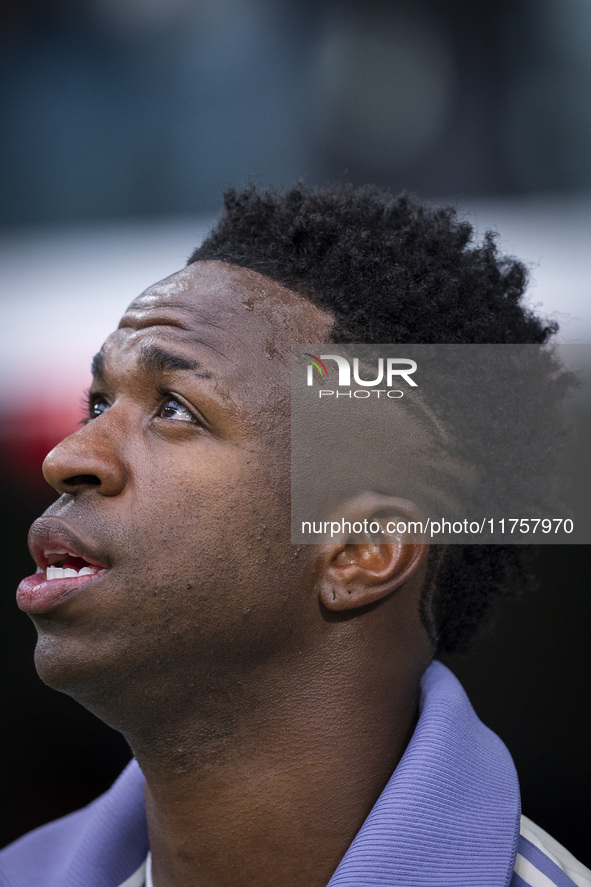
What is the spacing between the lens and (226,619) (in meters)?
1.44

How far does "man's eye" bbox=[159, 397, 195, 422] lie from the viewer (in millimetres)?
1528

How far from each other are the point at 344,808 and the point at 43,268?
2.43m

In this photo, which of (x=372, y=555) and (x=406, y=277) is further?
(x=406, y=277)

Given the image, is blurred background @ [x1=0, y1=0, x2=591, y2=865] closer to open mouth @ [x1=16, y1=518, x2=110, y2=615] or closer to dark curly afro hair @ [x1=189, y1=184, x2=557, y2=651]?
dark curly afro hair @ [x1=189, y1=184, x2=557, y2=651]

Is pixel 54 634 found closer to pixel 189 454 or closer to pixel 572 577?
pixel 189 454

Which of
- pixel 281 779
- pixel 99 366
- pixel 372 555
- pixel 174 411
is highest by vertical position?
pixel 99 366

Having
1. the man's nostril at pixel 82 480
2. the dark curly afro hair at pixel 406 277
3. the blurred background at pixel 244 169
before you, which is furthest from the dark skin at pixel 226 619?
the blurred background at pixel 244 169

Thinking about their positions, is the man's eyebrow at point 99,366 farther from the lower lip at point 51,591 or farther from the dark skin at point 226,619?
the lower lip at point 51,591

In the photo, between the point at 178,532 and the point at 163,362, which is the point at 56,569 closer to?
the point at 178,532

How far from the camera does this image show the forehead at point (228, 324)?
1537mm

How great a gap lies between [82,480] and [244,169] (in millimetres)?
1967

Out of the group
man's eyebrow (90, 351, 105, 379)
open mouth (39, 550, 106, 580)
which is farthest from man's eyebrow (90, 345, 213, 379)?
open mouth (39, 550, 106, 580)

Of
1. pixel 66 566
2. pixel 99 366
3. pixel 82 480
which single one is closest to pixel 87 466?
pixel 82 480

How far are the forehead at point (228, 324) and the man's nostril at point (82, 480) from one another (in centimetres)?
25
